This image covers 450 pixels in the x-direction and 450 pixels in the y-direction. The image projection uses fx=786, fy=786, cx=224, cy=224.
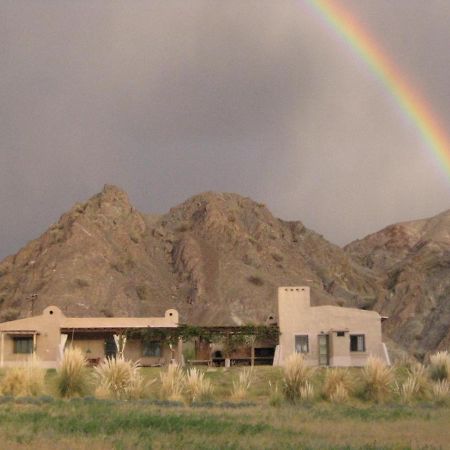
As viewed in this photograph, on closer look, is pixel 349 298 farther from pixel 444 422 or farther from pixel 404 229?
pixel 444 422

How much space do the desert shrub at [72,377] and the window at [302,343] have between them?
64.9 feet

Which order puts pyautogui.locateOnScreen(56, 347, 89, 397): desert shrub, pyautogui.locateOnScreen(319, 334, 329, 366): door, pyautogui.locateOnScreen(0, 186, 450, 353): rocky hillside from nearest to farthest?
pyautogui.locateOnScreen(56, 347, 89, 397): desert shrub < pyautogui.locateOnScreen(319, 334, 329, 366): door < pyautogui.locateOnScreen(0, 186, 450, 353): rocky hillside

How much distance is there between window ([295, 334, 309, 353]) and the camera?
1503 inches

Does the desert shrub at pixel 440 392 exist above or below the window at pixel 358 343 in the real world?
below

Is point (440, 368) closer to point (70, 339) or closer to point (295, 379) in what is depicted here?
point (295, 379)

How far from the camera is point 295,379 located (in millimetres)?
20453

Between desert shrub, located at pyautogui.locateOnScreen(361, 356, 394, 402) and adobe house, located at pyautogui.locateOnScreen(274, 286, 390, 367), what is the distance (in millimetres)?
16407

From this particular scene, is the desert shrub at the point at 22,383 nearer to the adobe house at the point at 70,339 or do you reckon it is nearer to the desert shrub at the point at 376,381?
the desert shrub at the point at 376,381

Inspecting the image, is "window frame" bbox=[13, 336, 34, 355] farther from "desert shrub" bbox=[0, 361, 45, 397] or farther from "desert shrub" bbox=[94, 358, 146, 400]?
"desert shrub" bbox=[94, 358, 146, 400]

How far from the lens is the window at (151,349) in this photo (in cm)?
3959

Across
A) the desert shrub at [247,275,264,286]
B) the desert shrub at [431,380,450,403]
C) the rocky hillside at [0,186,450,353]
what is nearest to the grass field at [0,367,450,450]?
the desert shrub at [431,380,450,403]

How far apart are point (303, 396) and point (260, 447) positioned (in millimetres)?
8938

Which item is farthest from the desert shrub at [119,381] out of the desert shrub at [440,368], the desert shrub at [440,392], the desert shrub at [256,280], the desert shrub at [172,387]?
the desert shrub at [256,280]

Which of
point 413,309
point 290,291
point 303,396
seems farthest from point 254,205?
point 303,396
